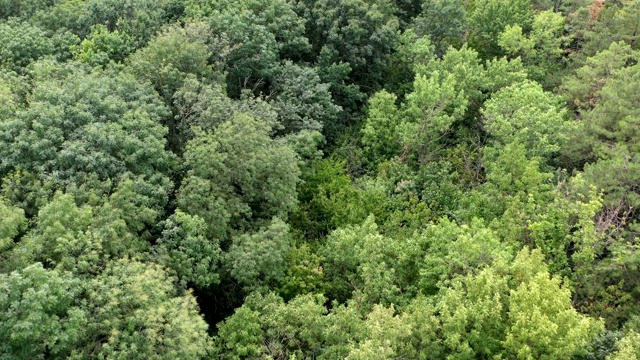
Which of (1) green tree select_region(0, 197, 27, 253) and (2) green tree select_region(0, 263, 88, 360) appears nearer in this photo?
(2) green tree select_region(0, 263, 88, 360)

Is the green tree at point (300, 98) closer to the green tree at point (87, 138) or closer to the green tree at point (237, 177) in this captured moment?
the green tree at point (237, 177)

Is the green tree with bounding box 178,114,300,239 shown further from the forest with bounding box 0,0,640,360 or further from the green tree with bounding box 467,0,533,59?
the green tree with bounding box 467,0,533,59

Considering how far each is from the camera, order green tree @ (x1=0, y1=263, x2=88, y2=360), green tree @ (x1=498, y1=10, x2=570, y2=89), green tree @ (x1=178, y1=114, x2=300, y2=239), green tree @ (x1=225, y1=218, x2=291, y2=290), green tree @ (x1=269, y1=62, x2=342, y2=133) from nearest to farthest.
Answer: green tree @ (x1=0, y1=263, x2=88, y2=360) < green tree @ (x1=225, y1=218, x2=291, y2=290) < green tree @ (x1=178, y1=114, x2=300, y2=239) < green tree @ (x1=269, y1=62, x2=342, y2=133) < green tree @ (x1=498, y1=10, x2=570, y2=89)

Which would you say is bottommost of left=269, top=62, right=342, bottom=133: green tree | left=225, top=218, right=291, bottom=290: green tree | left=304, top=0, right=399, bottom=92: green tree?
left=225, top=218, right=291, bottom=290: green tree

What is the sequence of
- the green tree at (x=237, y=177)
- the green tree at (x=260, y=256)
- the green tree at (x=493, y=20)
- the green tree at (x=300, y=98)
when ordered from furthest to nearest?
1. the green tree at (x=493, y=20)
2. the green tree at (x=300, y=98)
3. the green tree at (x=237, y=177)
4. the green tree at (x=260, y=256)

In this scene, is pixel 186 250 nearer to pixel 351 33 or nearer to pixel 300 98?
pixel 300 98

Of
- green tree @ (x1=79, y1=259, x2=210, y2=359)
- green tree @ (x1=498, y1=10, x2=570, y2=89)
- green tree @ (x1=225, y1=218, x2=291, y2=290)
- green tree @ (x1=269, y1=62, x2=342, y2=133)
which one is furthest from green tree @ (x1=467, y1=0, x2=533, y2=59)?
green tree @ (x1=79, y1=259, x2=210, y2=359)

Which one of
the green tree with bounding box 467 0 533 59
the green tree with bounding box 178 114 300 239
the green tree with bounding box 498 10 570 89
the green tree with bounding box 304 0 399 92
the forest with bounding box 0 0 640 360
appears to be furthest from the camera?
the green tree with bounding box 467 0 533 59

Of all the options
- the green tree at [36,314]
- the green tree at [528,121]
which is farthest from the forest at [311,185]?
the green tree at [528,121]

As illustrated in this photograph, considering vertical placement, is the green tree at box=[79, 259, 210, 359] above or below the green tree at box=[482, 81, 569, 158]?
below
